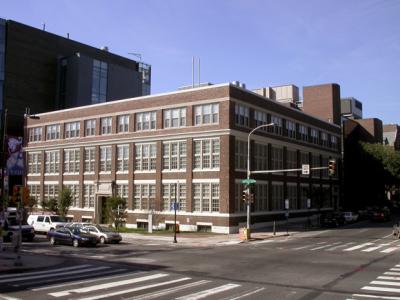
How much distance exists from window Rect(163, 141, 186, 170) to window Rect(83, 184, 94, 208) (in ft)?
44.0

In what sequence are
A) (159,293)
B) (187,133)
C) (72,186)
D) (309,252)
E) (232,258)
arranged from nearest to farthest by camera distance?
(159,293) → (232,258) → (309,252) → (187,133) → (72,186)

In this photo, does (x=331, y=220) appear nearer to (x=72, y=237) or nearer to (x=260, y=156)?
(x=260, y=156)

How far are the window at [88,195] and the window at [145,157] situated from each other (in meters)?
8.96

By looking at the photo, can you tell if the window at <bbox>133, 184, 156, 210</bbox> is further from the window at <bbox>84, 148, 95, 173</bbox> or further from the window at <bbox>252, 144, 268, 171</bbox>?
the window at <bbox>252, 144, 268, 171</bbox>

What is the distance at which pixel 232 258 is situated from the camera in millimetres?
26422

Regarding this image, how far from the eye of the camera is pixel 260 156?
180ft

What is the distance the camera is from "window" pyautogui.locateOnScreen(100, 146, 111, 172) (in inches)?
2379

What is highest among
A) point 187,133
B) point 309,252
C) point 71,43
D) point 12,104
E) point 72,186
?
point 71,43

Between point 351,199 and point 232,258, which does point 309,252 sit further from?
point 351,199

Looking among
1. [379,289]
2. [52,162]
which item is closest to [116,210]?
[52,162]

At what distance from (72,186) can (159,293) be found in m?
51.9

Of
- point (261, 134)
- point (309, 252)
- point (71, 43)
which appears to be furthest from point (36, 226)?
point (71, 43)

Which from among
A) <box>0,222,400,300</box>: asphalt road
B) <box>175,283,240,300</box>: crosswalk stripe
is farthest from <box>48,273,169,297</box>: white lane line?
<box>175,283,240,300</box>: crosswalk stripe

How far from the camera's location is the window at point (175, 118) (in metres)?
52.7
